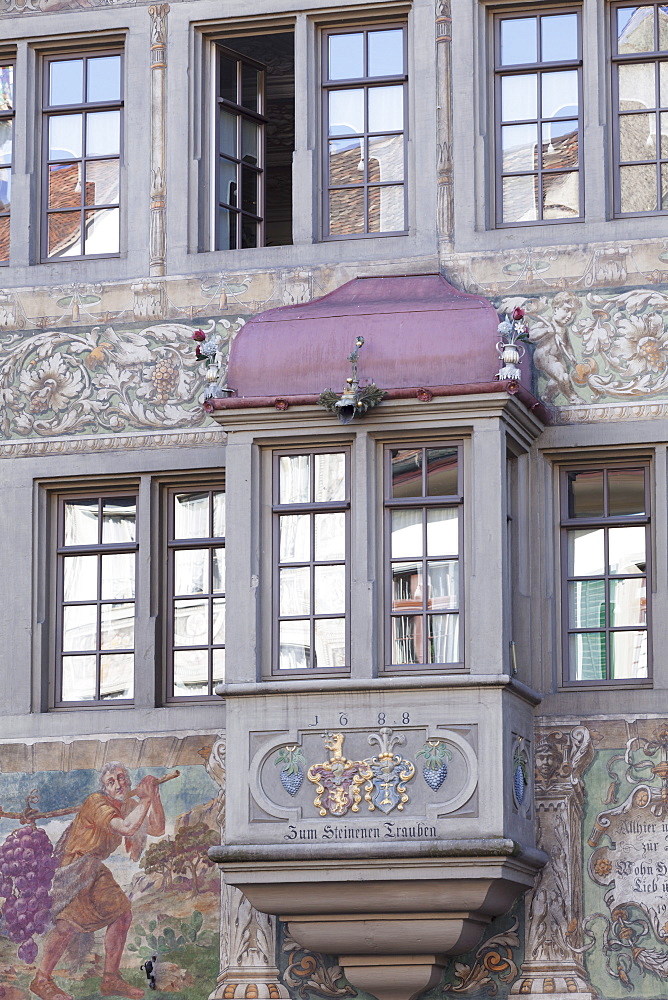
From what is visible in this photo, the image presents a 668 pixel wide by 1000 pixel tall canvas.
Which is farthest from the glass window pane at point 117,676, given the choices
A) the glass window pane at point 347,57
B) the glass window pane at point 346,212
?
the glass window pane at point 347,57

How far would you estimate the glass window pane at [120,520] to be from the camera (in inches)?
764

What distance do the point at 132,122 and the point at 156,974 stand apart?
621cm

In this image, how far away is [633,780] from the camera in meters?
17.9

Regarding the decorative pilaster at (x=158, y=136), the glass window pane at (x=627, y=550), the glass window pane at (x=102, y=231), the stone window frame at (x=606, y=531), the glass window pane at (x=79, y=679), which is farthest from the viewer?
the glass window pane at (x=102, y=231)

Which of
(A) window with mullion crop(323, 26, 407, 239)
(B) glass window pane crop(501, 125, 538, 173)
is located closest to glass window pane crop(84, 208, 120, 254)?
(A) window with mullion crop(323, 26, 407, 239)

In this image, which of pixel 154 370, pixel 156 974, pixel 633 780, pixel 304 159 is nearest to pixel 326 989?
pixel 156 974

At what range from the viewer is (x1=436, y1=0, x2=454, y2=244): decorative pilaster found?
753 inches

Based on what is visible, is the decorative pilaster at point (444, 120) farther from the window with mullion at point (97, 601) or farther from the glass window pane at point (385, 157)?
the window with mullion at point (97, 601)

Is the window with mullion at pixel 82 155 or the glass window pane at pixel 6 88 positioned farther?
the glass window pane at pixel 6 88

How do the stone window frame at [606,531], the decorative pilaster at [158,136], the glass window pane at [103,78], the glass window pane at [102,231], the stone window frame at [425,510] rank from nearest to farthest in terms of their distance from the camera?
the stone window frame at [425,510] < the stone window frame at [606,531] < the decorative pilaster at [158,136] < the glass window pane at [102,231] < the glass window pane at [103,78]

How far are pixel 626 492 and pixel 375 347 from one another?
2051mm

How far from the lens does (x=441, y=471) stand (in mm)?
18016

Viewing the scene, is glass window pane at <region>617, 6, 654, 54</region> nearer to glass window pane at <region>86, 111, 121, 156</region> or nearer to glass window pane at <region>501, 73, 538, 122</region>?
glass window pane at <region>501, 73, 538, 122</region>

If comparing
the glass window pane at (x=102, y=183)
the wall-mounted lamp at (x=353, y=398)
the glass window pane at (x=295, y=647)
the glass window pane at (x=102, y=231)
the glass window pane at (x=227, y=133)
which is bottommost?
the glass window pane at (x=295, y=647)
